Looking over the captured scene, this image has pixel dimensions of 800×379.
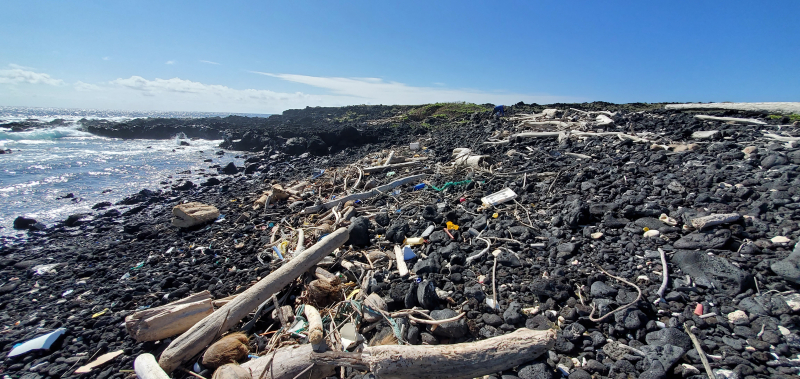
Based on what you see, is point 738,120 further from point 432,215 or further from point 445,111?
point 445,111

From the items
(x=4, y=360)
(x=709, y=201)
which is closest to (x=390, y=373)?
(x=709, y=201)

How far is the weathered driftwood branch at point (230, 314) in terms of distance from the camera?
286cm

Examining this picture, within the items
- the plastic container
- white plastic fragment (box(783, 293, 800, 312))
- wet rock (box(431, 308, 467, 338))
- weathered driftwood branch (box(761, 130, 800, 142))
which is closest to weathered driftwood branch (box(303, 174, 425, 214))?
the plastic container

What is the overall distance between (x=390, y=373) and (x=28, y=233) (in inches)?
422

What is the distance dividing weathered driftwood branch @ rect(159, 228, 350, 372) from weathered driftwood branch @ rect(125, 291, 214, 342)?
0.30 m

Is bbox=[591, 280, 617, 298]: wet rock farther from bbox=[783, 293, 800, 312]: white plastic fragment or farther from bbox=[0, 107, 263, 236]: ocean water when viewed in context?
bbox=[0, 107, 263, 236]: ocean water

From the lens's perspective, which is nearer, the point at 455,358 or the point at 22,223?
the point at 455,358

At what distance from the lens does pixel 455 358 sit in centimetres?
218

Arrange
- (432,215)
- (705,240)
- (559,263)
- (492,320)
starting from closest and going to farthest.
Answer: (492,320), (705,240), (559,263), (432,215)

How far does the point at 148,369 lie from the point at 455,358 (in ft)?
8.85

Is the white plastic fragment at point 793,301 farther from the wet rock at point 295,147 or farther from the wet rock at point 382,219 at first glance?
the wet rock at point 295,147

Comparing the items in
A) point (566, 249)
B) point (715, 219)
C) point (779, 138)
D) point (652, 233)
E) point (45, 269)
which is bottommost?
point (45, 269)

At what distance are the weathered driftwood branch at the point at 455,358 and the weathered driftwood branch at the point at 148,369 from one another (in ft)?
5.72

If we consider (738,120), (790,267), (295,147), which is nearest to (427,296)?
(790,267)
